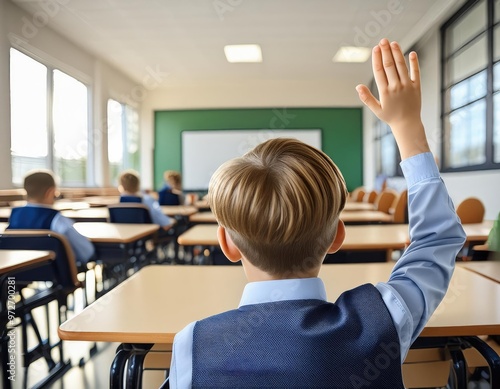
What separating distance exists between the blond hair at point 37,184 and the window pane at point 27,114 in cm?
375

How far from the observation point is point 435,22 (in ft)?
20.5

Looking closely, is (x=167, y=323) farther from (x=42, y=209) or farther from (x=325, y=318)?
(x=42, y=209)

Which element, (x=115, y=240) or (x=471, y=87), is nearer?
(x=115, y=240)

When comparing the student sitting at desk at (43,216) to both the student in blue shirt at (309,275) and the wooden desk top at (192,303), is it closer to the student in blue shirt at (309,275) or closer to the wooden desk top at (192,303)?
the wooden desk top at (192,303)

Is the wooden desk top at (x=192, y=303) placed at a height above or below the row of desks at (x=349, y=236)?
below

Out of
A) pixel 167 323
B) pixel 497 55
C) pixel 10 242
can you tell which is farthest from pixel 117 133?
pixel 167 323

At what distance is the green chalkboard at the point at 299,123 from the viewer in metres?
10.8

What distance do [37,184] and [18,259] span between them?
0.93 metres

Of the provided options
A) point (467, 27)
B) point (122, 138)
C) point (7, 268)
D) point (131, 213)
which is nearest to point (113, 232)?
point (131, 213)

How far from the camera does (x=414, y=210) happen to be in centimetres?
74

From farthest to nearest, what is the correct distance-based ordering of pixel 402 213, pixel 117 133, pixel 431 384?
pixel 117 133
pixel 402 213
pixel 431 384

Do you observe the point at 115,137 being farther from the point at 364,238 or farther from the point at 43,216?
the point at 364,238

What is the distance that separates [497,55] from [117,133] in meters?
7.48

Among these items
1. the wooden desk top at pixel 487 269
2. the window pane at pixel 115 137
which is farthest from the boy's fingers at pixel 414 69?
the window pane at pixel 115 137
